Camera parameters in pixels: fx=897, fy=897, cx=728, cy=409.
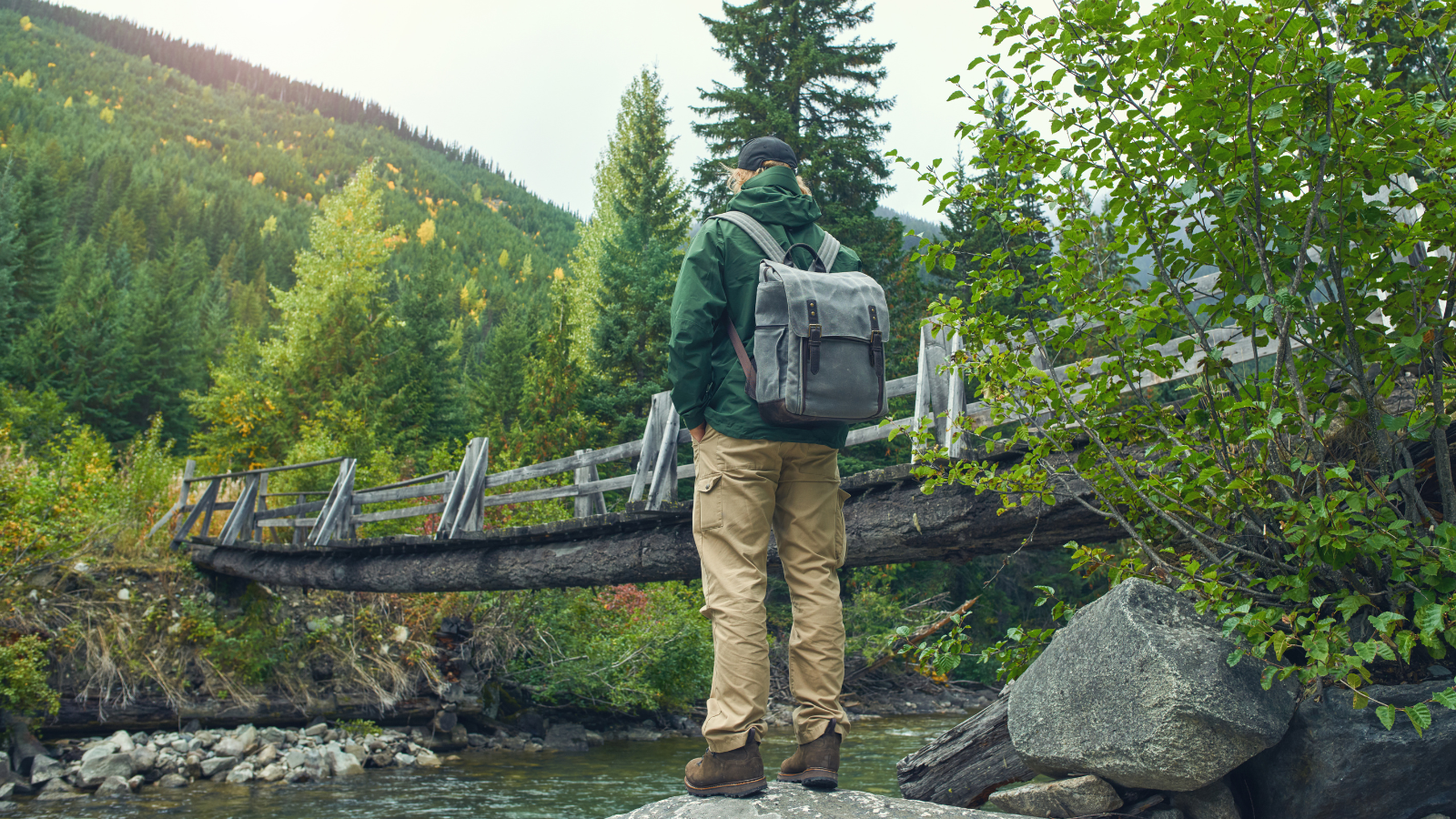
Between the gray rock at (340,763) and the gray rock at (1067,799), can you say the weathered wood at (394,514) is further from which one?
Result: the gray rock at (1067,799)

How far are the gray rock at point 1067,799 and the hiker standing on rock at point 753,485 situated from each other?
776 millimetres

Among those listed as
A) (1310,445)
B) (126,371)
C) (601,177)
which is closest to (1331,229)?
(1310,445)

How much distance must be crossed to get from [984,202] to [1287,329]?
44.6 inches

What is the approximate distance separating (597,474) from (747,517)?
5.80m

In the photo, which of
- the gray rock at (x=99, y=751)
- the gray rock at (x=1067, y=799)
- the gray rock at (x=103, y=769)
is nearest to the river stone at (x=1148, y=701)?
the gray rock at (x=1067, y=799)

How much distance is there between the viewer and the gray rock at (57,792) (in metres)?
8.05

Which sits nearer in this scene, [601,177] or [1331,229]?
[1331,229]

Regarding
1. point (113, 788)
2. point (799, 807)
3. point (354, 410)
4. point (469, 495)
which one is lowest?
point (113, 788)

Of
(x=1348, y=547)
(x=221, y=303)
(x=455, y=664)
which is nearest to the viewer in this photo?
(x=1348, y=547)

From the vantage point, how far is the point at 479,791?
9008 mm

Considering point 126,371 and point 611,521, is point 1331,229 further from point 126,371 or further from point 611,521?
point 126,371

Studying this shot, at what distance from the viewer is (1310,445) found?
2570mm

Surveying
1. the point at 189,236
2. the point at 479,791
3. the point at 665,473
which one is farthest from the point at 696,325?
the point at 189,236

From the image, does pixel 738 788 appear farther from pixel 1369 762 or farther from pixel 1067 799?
pixel 1369 762
